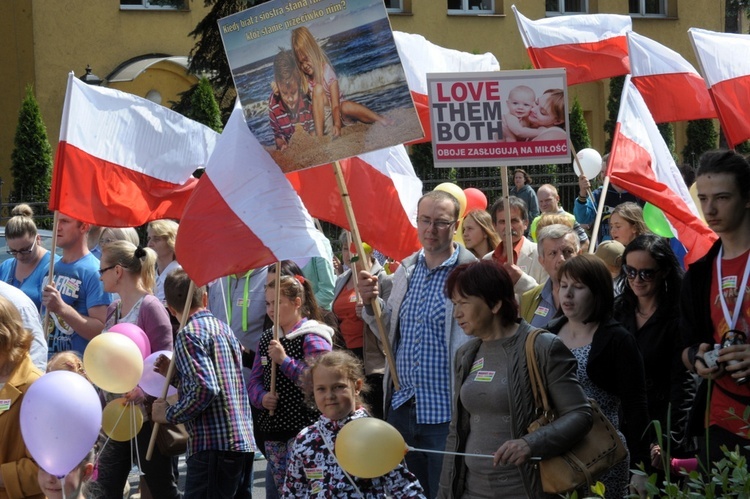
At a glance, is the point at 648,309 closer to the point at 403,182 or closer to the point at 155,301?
the point at 403,182

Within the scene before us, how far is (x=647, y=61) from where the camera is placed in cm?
973

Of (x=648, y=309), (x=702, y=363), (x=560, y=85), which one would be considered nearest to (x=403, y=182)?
(x=560, y=85)

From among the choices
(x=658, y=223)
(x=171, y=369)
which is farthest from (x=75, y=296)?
(x=658, y=223)

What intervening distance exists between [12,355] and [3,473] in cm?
48

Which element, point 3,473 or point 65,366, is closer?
point 3,473

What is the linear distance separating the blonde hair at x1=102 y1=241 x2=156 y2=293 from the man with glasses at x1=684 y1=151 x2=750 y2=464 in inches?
148

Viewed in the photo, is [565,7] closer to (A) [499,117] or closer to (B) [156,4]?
(B) [156,4]

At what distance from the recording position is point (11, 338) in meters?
4.58

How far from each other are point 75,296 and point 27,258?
0.85 m

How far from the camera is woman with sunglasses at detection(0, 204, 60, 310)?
8.16 meters

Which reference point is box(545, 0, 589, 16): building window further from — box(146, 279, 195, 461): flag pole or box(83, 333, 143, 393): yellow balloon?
box(83, 333, 143, 393): yellow balloon

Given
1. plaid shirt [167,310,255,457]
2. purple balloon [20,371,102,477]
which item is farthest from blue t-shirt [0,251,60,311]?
purple balloon [20,371,102,477]

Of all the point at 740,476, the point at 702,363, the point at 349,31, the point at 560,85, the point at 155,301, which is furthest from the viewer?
the point at 155,301

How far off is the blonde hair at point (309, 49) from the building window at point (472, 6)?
21.4 m
